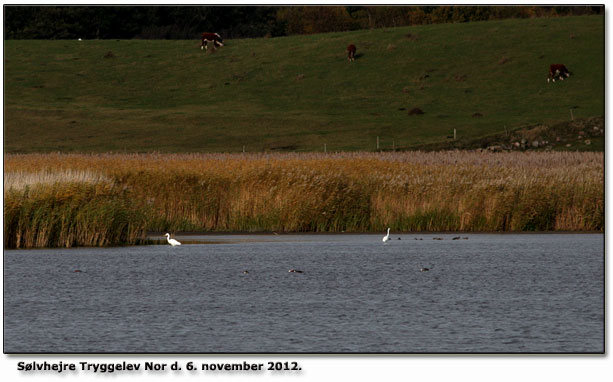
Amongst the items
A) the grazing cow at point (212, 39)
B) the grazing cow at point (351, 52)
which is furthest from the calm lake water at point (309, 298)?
→ the grazing cow at point (212, 39)

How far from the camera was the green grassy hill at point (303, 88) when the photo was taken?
3398 inches

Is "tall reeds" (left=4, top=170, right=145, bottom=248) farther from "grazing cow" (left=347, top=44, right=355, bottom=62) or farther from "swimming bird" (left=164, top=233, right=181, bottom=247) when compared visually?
"grazing cow" (left=347, top=44, right=355, bottom=62)

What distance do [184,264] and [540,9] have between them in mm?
109718

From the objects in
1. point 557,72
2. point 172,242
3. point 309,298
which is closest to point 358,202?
point 172,242

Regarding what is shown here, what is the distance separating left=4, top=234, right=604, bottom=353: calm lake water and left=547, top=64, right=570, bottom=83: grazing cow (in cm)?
7207

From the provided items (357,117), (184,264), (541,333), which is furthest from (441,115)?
(541,333)

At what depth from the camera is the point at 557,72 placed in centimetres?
9831

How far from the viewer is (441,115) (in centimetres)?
9225

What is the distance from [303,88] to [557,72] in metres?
21.8

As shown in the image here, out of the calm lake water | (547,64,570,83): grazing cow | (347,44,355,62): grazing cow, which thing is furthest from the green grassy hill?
the calm lake water

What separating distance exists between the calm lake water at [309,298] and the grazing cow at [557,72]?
72.1 meters

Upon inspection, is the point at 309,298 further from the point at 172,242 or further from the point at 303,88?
the point at 303,88
